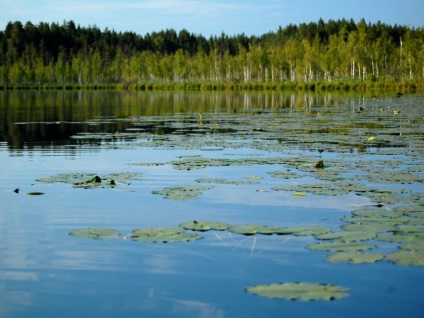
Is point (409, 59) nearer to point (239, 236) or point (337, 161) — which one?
point (337, 161)

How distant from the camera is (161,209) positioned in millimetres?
7543

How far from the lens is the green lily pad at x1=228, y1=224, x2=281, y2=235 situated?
6.14 metres

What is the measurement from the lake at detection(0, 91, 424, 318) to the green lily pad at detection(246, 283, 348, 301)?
0.01 m

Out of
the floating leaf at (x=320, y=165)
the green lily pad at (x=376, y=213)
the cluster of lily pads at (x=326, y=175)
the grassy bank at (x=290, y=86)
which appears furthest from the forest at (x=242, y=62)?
the green lily pad at (x=376, y=213)

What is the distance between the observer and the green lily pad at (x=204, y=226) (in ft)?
20.6

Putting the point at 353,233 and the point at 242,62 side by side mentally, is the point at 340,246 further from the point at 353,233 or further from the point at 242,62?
the point at 242,62

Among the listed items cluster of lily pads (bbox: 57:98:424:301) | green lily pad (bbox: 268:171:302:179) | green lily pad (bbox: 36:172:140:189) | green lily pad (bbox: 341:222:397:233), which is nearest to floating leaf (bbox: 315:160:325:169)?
cluster of lily pads (bbox: 57:98:424:301)

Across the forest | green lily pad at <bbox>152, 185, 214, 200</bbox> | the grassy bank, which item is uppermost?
the forest

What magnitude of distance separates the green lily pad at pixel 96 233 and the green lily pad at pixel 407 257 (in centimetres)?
280

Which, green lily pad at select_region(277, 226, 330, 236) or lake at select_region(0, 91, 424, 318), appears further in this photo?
green lily pad at select_region(277, 226, 330, 236)

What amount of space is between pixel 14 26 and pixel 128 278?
193764 mm

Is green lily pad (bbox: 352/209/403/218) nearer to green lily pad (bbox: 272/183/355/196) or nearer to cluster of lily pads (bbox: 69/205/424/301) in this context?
cluster of lily pads (bbox: 69/205/424/301)

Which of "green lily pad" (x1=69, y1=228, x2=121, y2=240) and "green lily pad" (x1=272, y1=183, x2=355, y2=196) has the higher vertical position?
"green lily pad" (x1=272, y1=183, x2=355, y2=196)

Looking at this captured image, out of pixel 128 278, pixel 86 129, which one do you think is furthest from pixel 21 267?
pixel 86 129
